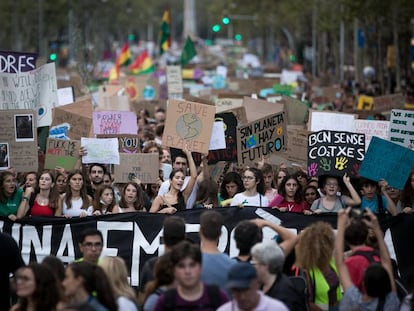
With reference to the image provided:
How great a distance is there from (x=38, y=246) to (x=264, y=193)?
2.42 m

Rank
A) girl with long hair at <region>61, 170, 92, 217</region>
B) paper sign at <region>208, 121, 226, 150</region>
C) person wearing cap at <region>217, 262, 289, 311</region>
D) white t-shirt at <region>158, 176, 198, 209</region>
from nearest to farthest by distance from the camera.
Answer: person wearing cap at <region>217, 262, 289, 311</region>, girl with long hair at <region>61, 170, 92, 217</region>, white t-shirt at <region>158, 176, 198, 209</region>, paper sign at <region>208, 121, 226, 150</region>

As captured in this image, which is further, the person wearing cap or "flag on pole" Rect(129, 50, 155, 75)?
"flag on pole" Rect(129, 50, 155, 75)

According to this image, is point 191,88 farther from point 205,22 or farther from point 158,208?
point 205,22

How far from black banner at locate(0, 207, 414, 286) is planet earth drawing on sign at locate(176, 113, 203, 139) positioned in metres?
3.65

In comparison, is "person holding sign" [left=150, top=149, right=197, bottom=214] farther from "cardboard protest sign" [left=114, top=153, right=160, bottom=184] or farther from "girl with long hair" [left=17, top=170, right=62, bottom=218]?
"cardboard protest sign" [left=114, top=153, right=160, bottom=184]

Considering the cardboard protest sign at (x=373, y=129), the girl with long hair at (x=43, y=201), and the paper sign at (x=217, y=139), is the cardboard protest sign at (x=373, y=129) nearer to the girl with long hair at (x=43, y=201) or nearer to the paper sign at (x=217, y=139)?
the paper sign at (x=217, y=139)

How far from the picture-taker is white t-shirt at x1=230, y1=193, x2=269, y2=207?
12.7 meters

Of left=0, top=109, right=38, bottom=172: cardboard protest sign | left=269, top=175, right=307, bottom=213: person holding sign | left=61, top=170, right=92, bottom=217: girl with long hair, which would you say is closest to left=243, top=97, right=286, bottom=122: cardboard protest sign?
left=0, top=109, right=38, bottom=172: cardboard protest sign

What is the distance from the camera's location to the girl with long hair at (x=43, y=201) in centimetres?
1273

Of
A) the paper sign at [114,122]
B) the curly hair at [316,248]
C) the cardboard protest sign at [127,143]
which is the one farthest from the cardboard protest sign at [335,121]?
the curly hair at [316,248]

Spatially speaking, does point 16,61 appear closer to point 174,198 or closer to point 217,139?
point 217,139

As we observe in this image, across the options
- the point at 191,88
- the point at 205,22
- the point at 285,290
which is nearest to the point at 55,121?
the point at 285,290

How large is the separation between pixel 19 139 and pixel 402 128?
13.4 ft

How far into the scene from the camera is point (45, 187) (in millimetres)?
12922
